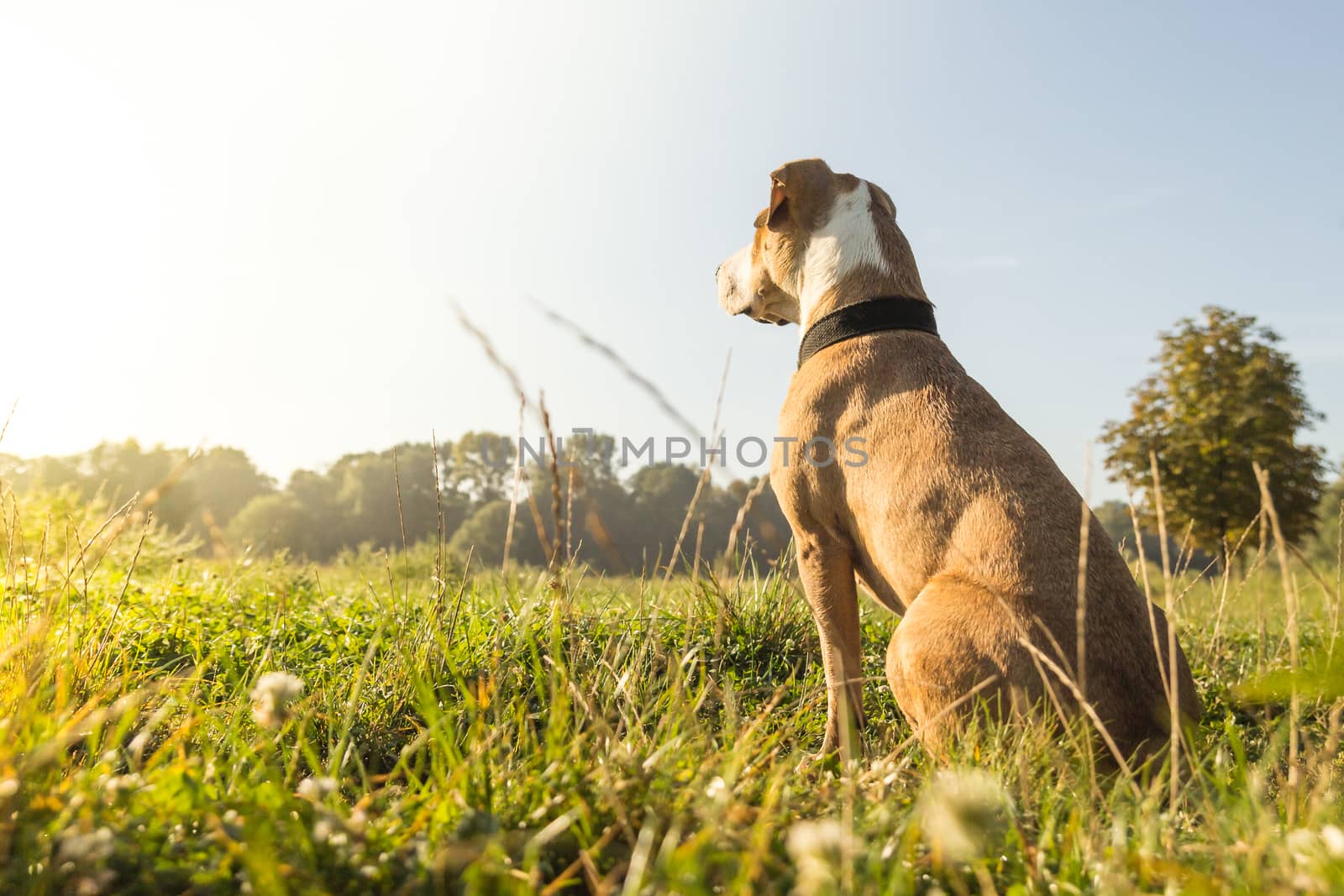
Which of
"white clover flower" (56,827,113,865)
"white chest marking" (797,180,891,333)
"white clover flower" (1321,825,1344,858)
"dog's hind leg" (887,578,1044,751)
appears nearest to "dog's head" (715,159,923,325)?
"white chest marking" (797,180,891,333)

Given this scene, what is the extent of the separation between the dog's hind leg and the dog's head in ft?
5.85

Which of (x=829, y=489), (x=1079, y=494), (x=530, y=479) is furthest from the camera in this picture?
(x=829, y=489)

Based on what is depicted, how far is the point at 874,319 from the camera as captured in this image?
3746 mm

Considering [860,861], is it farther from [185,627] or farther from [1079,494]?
[185,627]

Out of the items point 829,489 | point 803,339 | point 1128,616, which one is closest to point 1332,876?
point 1128,616

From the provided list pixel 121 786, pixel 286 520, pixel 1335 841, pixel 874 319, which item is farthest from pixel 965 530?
pixel 286 520

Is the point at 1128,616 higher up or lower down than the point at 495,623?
higher up

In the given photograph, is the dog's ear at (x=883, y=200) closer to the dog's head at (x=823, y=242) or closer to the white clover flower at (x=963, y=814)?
the dog's head at (x=823, y=242)

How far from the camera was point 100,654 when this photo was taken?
9.89 ft

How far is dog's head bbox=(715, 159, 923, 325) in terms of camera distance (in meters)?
4.02

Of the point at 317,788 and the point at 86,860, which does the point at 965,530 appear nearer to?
the point at 317,788

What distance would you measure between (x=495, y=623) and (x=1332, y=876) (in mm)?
3138

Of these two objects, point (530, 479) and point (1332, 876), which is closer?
point (1332, 876)

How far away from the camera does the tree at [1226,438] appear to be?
24656mm
